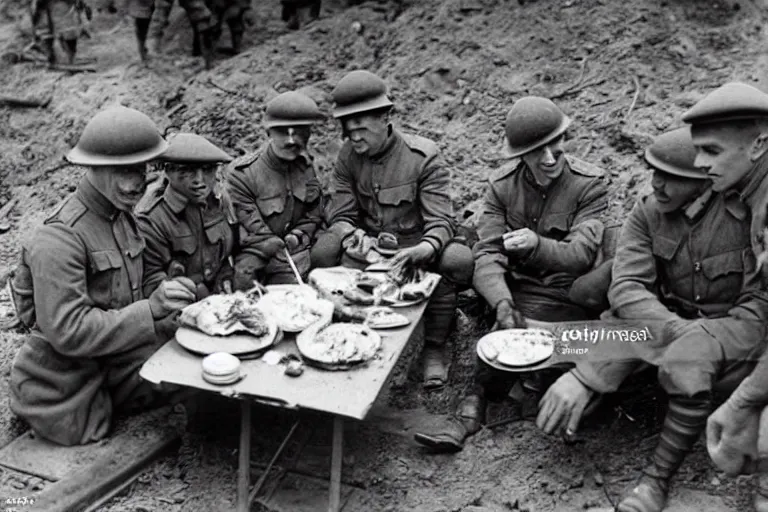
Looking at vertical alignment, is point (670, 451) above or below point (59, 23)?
below

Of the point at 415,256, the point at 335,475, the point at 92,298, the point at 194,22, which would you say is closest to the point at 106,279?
the point at 92,298

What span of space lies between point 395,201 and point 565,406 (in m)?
2.15

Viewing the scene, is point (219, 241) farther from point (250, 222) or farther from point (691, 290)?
point (691, 290)

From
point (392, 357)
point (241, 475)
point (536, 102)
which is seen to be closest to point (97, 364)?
point (241, 475)

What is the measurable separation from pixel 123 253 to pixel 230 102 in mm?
4155

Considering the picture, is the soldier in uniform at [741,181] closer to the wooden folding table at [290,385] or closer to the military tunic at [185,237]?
the wooden folding table at [290,385]

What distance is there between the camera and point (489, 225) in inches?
205

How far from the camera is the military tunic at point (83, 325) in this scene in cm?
396

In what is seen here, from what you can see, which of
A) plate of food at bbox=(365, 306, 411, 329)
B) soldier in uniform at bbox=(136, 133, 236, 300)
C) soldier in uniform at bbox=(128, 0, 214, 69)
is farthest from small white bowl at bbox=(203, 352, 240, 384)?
soldier in uniform at bbox=(128, 0, 214, 69)

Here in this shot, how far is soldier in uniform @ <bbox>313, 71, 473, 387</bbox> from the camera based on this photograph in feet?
17.1

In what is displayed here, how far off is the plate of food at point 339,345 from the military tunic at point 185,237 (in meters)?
1.20

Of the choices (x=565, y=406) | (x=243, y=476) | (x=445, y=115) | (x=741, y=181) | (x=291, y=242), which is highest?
(x=741, y=181)

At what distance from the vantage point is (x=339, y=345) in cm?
389

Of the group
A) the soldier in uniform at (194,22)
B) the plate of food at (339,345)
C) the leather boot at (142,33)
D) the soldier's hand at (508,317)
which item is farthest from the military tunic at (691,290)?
the leather boot at (142,33)
